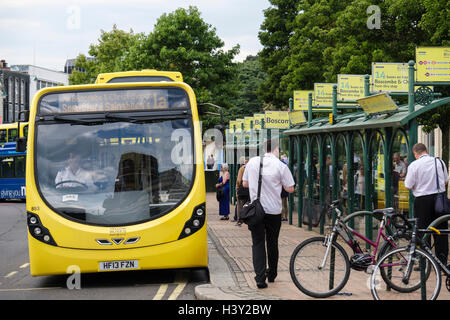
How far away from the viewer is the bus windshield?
964 centimetres

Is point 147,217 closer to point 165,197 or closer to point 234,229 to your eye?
point 165,197

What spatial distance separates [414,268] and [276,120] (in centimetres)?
1460

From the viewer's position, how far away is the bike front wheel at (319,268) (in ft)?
26.1

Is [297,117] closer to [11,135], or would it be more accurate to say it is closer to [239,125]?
[239,125]

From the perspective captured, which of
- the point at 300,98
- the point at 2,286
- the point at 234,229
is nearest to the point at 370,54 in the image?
the point at 300,98

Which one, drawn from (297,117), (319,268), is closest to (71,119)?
(319,268)

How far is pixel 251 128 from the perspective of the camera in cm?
2620

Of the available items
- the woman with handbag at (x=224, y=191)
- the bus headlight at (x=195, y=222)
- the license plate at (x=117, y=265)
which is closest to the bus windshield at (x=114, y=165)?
the bus headlight at (x=195, y=222)

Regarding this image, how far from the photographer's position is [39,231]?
949 cm

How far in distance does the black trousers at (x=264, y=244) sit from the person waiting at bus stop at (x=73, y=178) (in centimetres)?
243

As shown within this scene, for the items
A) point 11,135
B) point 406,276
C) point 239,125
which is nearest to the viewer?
point 406,276

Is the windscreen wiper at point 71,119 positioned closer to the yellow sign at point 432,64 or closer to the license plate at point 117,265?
the license plate at point 117,265

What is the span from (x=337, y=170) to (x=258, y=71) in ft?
201

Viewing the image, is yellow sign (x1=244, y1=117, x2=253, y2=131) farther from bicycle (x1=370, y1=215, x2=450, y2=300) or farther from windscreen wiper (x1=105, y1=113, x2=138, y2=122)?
bicycle (x1=370, y1=215, x2=450, y2=300)
